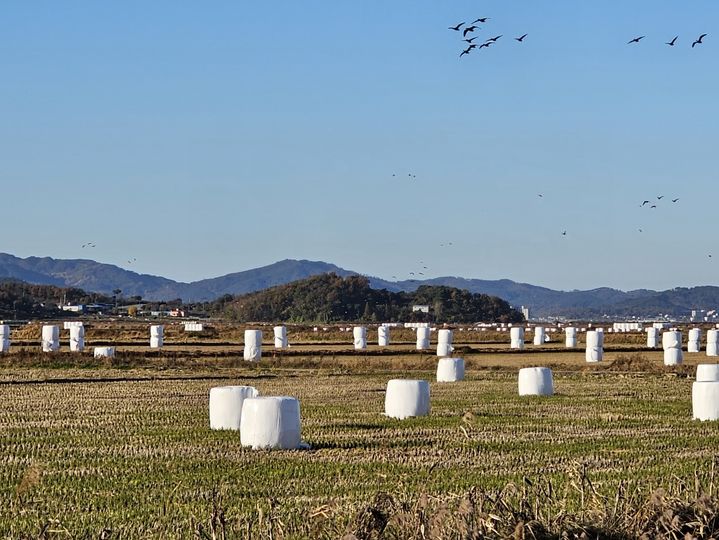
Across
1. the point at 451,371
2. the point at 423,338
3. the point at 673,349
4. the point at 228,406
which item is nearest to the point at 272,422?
the point at 228,406

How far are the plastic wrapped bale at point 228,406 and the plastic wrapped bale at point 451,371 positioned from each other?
731 inches

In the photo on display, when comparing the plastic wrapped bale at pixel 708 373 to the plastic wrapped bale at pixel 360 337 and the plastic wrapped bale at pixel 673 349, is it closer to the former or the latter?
the plastic wrapped bale at pixel 673 349

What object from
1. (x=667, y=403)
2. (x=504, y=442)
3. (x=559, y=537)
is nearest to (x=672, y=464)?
(x=504, y=442)

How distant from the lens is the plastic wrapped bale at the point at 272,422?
2269cm

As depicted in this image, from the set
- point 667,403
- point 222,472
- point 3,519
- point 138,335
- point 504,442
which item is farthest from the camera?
point 138,335

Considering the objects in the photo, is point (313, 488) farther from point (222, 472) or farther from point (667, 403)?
point (667, 403)

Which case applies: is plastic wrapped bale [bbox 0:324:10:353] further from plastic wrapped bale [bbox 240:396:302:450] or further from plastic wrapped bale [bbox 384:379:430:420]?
plastic wrapped bale [bbox 240:396:302:450]

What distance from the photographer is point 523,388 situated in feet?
120

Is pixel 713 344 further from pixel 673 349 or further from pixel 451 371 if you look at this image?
pixel 451 371

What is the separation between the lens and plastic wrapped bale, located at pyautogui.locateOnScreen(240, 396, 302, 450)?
2269 cm

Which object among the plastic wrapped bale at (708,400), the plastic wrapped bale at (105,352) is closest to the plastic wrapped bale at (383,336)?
the plastic wrapped bale at (105,352)

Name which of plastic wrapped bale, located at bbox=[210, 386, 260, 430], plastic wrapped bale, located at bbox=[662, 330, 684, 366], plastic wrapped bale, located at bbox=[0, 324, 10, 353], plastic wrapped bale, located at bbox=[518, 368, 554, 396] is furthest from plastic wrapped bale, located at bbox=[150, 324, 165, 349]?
plastic wrapped bale, located at bbox=[210, 386, 260, 430]

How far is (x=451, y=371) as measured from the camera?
44562 mm

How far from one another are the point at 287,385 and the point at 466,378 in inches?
298
